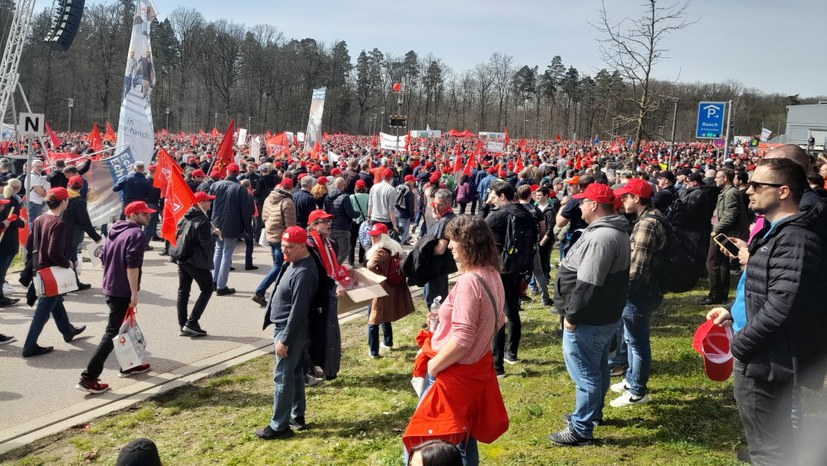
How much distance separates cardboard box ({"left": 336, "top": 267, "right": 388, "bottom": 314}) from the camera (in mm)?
5730

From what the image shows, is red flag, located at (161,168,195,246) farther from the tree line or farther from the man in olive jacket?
the tree line

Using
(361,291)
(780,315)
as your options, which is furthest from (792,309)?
(361,291)

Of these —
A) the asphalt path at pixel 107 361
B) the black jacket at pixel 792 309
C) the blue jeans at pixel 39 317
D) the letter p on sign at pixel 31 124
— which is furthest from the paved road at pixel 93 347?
the black jacket at pixel 792 309

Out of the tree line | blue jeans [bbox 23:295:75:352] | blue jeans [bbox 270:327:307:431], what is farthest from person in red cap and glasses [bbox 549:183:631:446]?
the tree line

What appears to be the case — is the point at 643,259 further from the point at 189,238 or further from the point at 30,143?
the point at 30,143

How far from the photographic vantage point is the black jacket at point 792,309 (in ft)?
9.04

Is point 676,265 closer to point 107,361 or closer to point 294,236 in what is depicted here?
point 294,236

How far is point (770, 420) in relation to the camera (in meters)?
2.88

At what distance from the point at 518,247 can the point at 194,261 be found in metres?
3.98

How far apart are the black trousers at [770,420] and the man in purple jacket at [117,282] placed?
5152 mm

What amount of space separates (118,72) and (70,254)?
7271cm

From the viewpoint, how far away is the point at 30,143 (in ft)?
32.6

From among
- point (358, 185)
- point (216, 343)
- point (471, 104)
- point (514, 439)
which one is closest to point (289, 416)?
point (514, 439)

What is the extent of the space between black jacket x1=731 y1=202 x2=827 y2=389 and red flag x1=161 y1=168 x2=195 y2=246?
6.73m
